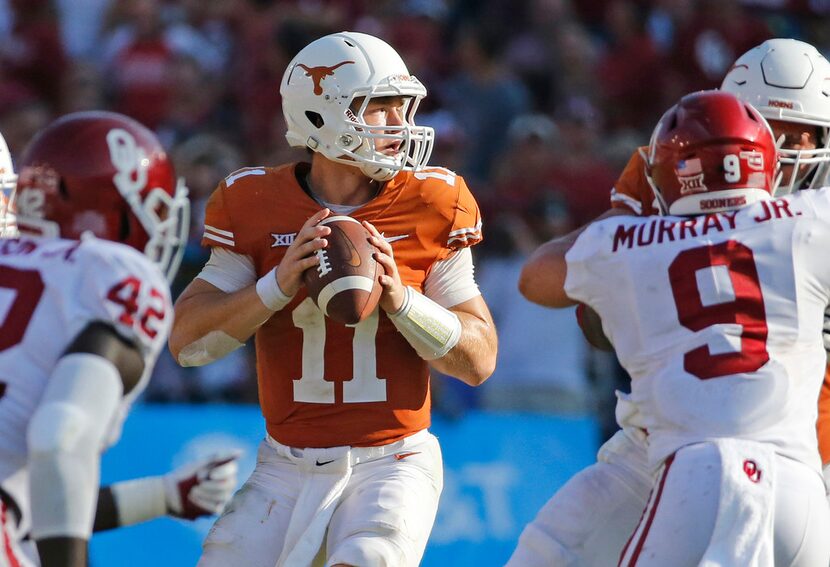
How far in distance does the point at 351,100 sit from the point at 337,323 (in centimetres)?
67

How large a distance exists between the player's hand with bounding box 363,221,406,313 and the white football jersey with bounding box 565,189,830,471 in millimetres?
568

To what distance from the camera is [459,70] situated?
33.0 feet

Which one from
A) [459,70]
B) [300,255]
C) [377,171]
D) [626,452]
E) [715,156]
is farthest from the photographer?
[459,70]

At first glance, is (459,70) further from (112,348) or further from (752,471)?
(112,348)

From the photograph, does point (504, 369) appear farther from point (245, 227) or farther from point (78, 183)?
point (78, 183)

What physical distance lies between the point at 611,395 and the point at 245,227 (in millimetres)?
3649

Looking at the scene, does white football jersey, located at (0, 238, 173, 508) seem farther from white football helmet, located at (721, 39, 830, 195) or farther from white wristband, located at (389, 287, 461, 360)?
white football helmet, located at (721, 39, 830, 195)

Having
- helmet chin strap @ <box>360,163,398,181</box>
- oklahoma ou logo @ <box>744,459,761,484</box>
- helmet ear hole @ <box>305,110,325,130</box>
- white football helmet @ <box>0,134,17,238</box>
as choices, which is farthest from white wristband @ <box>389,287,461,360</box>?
white football helmet @ <box>0,134,17,238</box>

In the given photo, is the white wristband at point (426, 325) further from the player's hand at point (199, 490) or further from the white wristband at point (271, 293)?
the player's hand at point (199, 490)

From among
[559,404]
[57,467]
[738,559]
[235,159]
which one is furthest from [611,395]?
[57,467]

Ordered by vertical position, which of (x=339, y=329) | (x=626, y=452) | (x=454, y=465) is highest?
(x=339, y=329)

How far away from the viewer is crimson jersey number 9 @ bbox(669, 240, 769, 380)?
3.66m

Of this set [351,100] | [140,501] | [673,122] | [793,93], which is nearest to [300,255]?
[351,100]

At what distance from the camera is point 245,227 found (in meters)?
4.27
